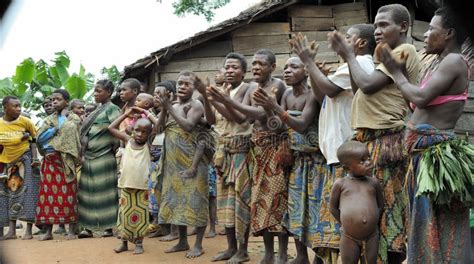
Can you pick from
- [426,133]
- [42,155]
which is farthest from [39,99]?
[426,133]

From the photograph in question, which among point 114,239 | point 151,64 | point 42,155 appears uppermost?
point 151,64

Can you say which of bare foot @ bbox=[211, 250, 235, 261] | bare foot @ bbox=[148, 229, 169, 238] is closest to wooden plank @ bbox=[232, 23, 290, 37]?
bare foot @ bbox=[148, 229, 169, 238]

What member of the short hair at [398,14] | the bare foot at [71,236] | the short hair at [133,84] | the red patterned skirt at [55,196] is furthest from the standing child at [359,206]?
the red patterned skirt at [55,196]

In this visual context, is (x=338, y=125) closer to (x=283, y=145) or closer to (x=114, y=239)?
(x=283, y=145)

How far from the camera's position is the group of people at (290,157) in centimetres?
316

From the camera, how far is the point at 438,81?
10.2 ft

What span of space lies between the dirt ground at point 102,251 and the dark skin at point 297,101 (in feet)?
4.36

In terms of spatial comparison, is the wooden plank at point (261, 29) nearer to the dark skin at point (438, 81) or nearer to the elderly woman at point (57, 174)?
the elderly woman at point (57, 174)

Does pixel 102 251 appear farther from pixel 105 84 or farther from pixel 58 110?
pixel 58 110

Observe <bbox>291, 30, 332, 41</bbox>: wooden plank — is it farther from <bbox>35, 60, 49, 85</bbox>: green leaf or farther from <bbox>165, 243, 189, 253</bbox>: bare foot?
<bbox>35, 60, 49, 85</bbox>: green leaf

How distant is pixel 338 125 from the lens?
4.19 metres

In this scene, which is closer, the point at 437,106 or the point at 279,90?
the point at 437,106

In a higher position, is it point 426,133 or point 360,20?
point 360,20

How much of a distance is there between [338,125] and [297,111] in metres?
0.53
